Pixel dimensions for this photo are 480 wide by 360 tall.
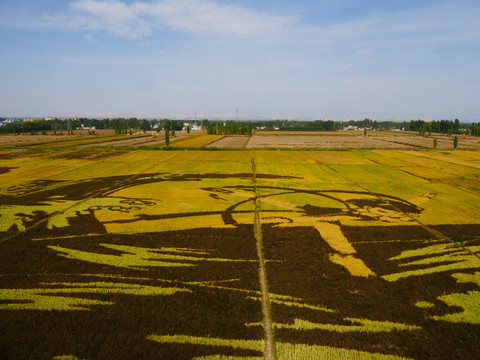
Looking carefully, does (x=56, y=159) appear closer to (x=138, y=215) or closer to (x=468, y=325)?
(x=138, y=215)

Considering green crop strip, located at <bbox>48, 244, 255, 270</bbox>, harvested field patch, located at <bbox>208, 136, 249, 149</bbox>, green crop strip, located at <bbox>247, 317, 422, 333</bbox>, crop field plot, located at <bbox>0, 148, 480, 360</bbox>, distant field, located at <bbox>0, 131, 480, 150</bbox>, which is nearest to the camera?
crop field plot, located at <bbox>0, 148, 480, 360</bbox>

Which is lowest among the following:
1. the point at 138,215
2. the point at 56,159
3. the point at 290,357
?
the point at 290,357

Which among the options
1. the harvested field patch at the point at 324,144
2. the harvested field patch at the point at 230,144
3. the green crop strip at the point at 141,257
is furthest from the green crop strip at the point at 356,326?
the harvested field patch at the point at 324,144

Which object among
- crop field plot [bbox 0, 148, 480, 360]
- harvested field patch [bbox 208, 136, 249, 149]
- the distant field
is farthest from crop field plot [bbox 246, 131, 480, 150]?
crop field plot [bbox 0, 148, 480, 360]

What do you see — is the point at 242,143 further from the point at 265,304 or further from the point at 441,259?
the point at 265,304

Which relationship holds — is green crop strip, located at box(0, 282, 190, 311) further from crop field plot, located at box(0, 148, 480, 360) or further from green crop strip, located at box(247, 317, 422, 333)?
green crop strip, located at box(247, 317, 422, 333)

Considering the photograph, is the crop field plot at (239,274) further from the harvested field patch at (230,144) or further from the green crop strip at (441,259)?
the harvested field patch at (230,144)

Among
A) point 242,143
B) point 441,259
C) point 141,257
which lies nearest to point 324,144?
point 242,143

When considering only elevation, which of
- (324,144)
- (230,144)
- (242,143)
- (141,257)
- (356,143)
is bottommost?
(141,257)

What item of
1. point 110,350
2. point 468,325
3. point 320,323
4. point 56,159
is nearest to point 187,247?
point 110,350
